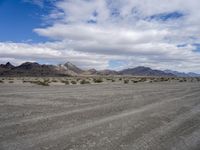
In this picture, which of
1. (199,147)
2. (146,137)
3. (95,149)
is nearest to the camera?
(95,149)

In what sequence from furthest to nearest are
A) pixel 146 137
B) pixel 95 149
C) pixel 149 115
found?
pixel 149 115 → pixel 146 137 → pixel 95 149

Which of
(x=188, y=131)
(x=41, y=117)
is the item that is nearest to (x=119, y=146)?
(x=188, y=131)

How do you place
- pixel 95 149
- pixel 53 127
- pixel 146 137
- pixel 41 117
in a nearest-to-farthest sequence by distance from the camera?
pixel 95 149 → pixel 146 137 → pixel 53 127 → pixel 41 117

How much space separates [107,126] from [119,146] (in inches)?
111

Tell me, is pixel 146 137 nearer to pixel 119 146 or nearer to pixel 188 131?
pixel 119 146

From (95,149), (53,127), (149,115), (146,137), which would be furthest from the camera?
(149,115)

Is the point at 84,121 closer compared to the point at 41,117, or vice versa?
the point at 84,121

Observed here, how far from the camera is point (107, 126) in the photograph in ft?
34.3

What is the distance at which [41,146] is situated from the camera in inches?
292

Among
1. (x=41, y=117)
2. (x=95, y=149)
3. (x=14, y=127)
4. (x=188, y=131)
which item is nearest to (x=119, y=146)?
(x=95, y=149)

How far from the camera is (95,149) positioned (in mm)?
7262

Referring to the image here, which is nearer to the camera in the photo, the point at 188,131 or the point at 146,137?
the point at 146,137

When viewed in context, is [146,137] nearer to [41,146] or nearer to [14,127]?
[41,146]

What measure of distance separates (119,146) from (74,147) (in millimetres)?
1257
